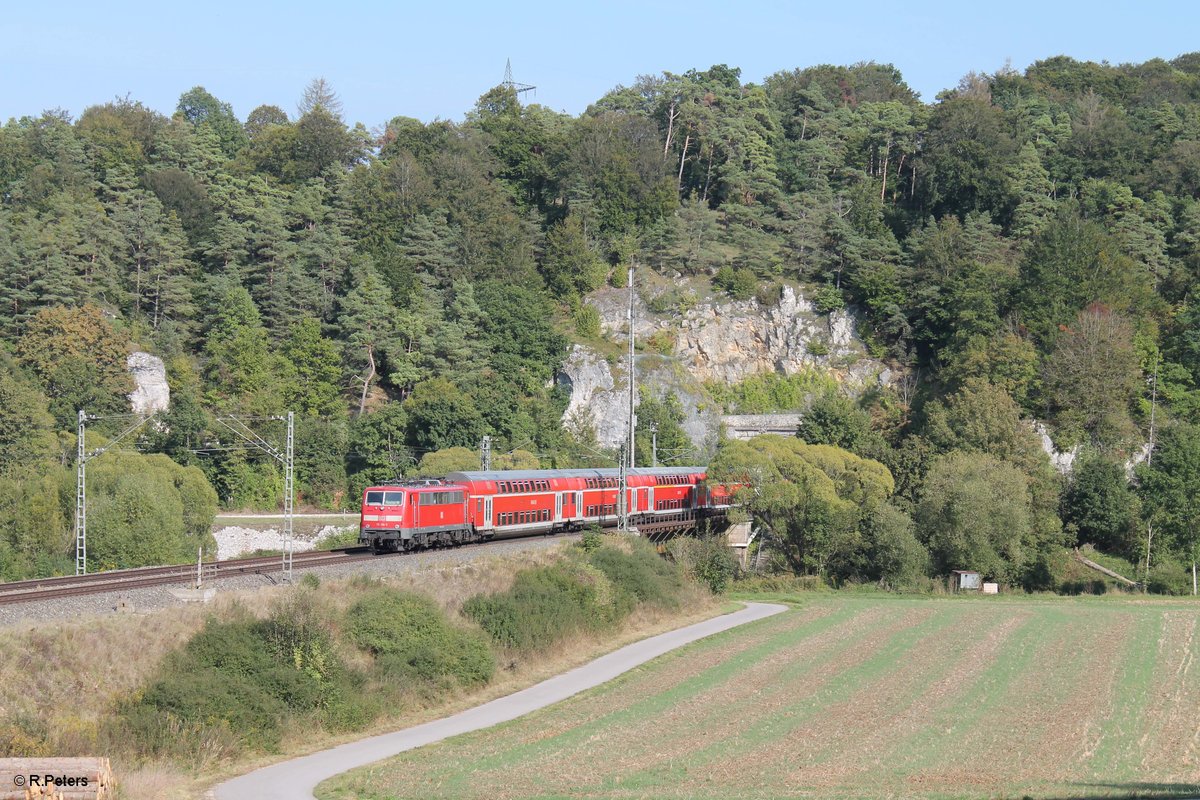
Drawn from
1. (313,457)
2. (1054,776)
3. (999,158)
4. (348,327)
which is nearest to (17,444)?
(313,457)

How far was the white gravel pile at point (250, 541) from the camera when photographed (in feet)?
227

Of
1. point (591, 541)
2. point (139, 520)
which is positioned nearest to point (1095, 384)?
point (591, 541)

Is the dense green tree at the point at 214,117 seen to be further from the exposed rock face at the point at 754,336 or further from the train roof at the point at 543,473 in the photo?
the train roof at the point at 543,473

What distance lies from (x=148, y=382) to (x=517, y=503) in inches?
1608

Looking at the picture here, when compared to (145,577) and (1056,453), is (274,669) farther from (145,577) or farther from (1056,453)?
(1056,453)

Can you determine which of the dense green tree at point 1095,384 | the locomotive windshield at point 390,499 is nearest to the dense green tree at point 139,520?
the locomotive windshield at point 390,499

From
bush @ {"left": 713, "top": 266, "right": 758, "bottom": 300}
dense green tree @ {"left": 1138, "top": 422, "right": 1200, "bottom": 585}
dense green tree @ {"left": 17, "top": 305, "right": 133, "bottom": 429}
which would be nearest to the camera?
dense green tree @ {"left": 1138, "top": 422, "right": 1200, "bottom": 585}

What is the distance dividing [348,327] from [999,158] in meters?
57.9

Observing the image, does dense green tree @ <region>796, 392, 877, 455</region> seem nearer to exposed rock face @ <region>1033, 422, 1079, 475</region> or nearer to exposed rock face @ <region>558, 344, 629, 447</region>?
exposed rock face @ <region>1033, 422, 1079, 475</region>

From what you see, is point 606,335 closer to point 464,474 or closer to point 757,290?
point 757,290

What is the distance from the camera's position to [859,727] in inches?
1177

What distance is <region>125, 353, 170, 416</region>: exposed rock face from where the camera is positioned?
85.5m

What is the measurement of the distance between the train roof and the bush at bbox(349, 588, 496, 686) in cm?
1472

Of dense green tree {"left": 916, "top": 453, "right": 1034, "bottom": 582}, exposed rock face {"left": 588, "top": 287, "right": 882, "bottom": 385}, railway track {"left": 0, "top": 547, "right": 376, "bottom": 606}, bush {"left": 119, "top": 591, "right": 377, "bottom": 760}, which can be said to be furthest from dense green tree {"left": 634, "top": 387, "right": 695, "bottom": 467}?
bush {"left": 119, "top": 591, "right": 377, "bottom": 760}
